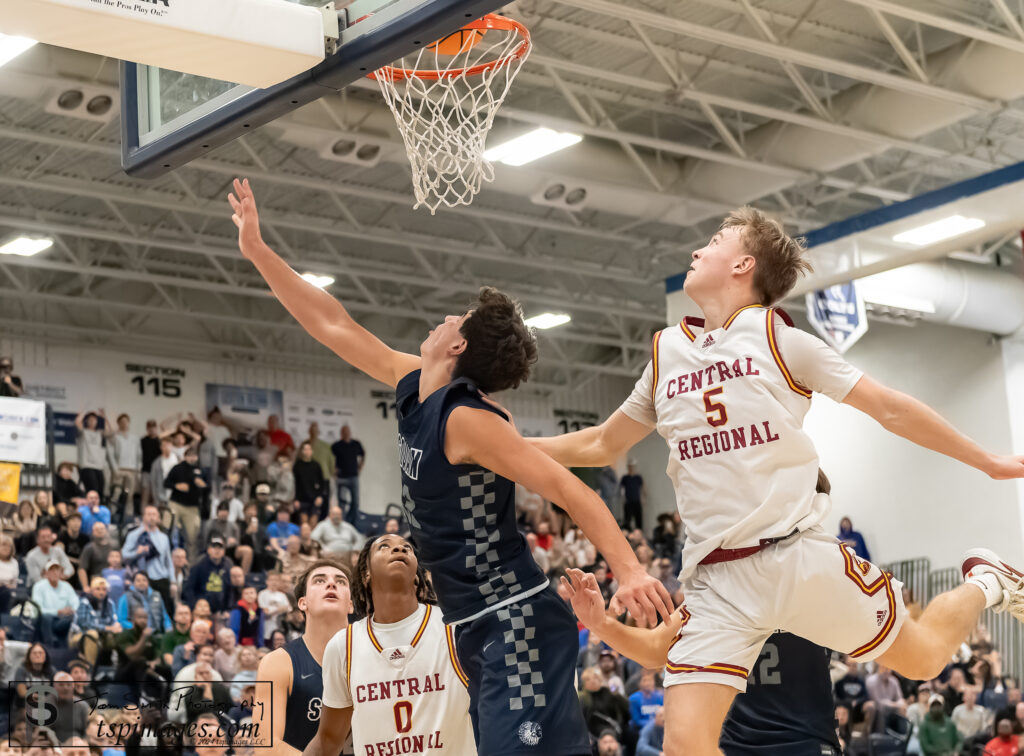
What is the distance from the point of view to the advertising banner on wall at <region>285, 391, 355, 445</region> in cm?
2547

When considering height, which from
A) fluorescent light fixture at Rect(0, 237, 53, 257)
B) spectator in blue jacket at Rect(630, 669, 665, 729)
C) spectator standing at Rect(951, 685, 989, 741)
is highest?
fluorescent light fixture at Rect(0, 237, 53, 257)

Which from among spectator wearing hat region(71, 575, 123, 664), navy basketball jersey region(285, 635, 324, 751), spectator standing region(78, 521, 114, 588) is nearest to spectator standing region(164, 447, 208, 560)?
spectator standing region(78, 521, 114, 588)

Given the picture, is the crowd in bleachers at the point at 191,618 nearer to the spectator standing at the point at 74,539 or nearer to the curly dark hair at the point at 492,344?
the spectator standing at the point at 74,539

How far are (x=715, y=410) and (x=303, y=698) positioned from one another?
2735mm

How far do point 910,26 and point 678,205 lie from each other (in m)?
3.92

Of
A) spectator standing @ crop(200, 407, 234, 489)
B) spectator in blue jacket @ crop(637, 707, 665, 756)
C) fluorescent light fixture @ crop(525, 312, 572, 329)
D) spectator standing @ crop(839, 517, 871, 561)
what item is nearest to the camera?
spectator in blue jacket @ crop(637, 707, 665, 756)

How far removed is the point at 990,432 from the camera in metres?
20.2

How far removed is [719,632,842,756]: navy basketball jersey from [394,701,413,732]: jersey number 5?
1.36 meters

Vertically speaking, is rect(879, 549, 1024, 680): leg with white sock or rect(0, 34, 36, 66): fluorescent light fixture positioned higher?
rect(0, 34, 36, 66): fluorescent light fixture

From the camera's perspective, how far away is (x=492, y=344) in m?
4.66

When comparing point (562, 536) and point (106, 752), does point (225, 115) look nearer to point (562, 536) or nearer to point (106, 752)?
point (106, 752)

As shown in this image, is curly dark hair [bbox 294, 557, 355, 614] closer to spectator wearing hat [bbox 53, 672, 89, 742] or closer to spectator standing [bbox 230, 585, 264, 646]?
spectator wearing hat [bbox 53, 672, 89, 742]

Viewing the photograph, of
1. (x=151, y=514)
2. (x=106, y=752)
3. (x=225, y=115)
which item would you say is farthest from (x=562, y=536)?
(x=225, y=115)

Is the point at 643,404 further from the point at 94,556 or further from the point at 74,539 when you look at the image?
Answer: the point at 74,539
